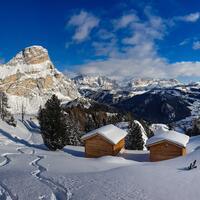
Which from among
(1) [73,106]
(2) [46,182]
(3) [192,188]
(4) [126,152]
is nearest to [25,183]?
(2) [46,182]

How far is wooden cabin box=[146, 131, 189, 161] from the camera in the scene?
42500 mm

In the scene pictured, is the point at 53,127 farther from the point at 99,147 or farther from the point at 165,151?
the point at 165,151

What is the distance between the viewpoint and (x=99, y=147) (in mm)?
46000

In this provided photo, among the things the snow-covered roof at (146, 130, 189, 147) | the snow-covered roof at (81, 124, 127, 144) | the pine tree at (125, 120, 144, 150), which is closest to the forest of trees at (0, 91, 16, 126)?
the pine tree at (125, 120, 144, 150)

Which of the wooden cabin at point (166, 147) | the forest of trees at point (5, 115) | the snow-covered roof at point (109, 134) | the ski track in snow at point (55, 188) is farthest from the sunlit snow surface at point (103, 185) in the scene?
the forest of trees at point (5, 115)

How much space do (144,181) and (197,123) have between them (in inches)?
3772

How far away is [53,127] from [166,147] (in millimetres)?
20616

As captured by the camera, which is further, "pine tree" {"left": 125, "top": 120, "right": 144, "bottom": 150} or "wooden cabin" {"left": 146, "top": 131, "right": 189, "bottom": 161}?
"pine tree" {"left": 125, "top": 120, "right": 144, "bottom": 150}

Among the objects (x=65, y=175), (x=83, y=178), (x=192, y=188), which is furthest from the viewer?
(x=65, y=175)

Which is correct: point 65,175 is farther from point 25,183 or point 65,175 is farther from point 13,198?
point 13,198

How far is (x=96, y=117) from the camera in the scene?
461 feet

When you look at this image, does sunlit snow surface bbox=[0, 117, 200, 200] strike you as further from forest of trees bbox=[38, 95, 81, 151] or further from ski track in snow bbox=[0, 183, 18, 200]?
forest of trees bbox=[38, 95, 81, 151]

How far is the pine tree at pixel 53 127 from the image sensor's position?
54875mm

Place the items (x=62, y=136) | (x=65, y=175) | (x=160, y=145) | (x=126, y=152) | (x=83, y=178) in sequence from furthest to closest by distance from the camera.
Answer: (x=62, y=136) < (x=126, y=152) < (x=160, y=145) < (x=65, y=175) < (x=83, y=178)
